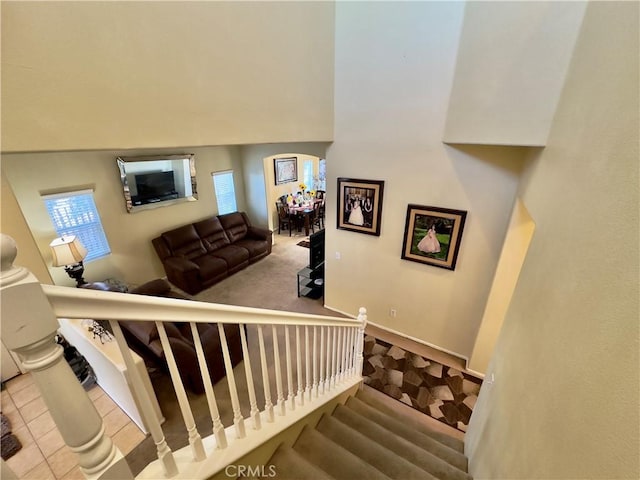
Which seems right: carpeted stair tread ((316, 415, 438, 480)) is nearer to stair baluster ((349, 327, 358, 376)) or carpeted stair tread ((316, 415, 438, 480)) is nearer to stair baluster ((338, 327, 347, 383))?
stair baluster ((338, 327, 347, 383))

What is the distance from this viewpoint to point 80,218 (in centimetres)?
398

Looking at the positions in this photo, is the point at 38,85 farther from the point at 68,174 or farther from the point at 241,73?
the point at 68,174

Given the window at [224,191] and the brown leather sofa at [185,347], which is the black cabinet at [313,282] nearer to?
the brown leather sofa at [185,347]

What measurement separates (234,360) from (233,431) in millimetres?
2109

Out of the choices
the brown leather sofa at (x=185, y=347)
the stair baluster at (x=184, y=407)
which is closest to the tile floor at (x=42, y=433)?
the brown leather sofa at (x=185, y=347)

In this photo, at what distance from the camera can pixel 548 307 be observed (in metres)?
1.17

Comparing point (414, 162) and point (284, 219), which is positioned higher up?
point (414, 162)

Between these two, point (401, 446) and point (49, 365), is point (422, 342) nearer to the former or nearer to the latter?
point (401, 446)

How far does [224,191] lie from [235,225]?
0.89 meters

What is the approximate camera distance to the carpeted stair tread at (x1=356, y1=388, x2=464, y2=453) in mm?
2258

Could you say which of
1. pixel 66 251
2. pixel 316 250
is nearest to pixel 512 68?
pixel 316 250

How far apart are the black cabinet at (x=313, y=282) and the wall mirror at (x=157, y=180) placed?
2.94 meters

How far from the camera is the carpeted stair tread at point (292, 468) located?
1.38 meters

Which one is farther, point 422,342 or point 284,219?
point 284,219
